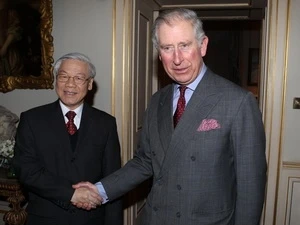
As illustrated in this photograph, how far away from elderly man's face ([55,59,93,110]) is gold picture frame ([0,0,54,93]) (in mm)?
1433

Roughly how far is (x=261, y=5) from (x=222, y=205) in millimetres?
3086

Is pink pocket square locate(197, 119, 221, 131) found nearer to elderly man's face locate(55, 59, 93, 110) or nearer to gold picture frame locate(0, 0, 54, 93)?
elderly man's face locate(55, 59, 93, 110)

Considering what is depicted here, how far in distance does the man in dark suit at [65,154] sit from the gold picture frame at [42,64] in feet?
4.57

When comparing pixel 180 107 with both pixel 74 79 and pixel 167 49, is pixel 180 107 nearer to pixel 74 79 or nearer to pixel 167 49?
pixel 167 49

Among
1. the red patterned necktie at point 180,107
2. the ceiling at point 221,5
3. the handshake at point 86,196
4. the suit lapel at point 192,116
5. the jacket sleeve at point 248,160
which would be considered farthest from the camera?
the ceiling at point 221,5

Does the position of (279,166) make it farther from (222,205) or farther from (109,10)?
→ (109,10)

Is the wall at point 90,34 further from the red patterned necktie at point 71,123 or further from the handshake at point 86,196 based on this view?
the handshake at point 86,196

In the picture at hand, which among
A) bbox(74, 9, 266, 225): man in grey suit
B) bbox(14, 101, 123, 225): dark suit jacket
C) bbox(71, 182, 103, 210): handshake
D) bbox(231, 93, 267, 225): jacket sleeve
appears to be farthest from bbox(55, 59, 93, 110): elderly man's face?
bbox(231, 93, 267, 225): jacket sleeve

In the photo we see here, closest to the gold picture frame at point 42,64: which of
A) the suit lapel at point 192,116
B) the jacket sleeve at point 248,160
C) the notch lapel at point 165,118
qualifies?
the notch lapel at point 165,118

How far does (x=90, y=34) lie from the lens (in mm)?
3426

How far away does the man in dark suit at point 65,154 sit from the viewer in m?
2.06

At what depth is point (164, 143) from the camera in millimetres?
1747

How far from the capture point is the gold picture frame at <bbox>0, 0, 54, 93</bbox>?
3.46 meters

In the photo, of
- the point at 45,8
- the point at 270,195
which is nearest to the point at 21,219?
the point at 45,8
